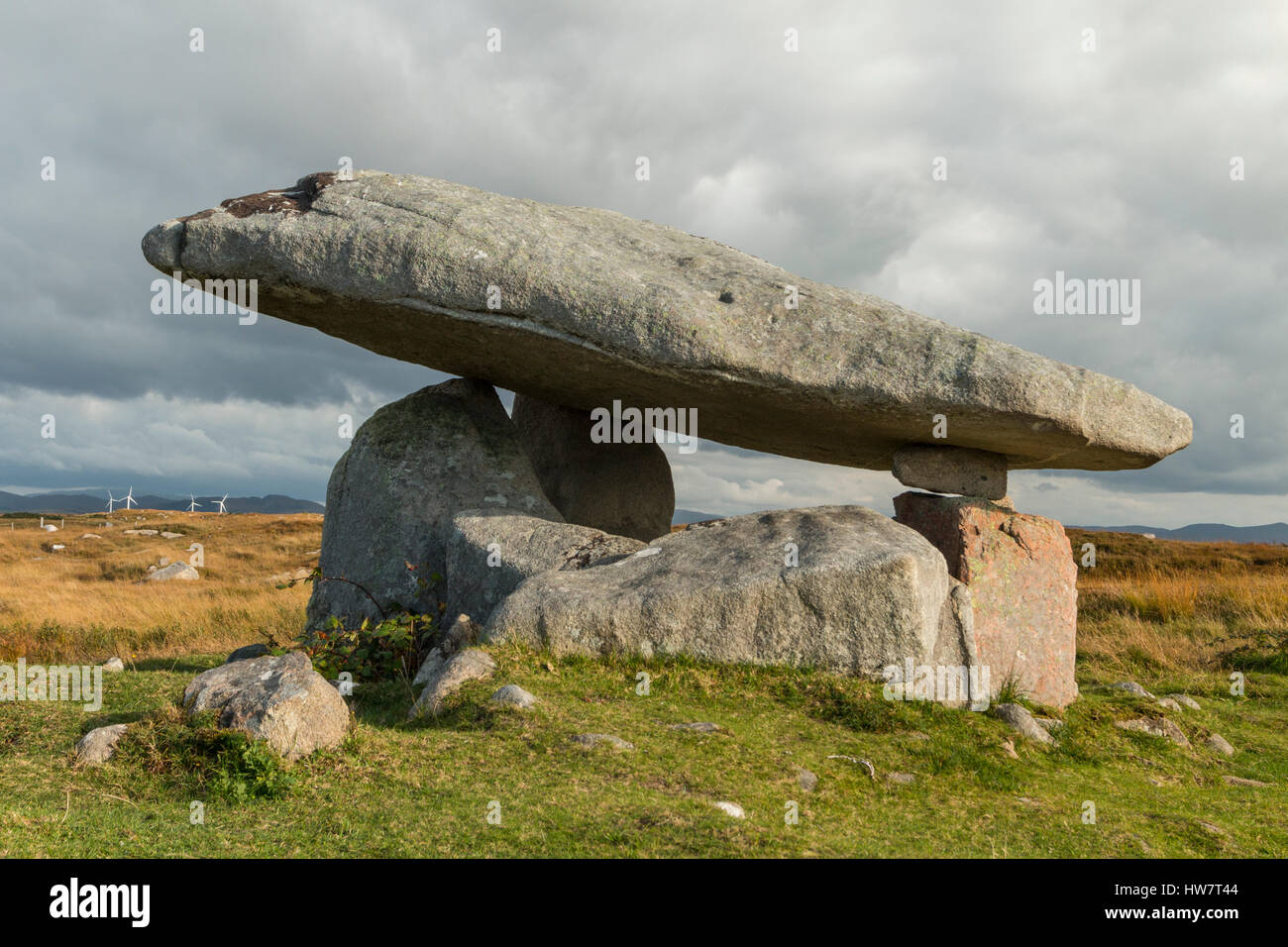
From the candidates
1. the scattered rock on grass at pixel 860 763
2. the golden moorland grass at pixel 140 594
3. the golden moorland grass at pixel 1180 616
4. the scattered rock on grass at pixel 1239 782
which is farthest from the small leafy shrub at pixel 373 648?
the golden moorland grass at pixel 1180 616

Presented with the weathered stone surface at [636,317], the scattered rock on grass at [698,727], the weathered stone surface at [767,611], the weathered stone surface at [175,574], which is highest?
the weathered stone surface at [636,317]

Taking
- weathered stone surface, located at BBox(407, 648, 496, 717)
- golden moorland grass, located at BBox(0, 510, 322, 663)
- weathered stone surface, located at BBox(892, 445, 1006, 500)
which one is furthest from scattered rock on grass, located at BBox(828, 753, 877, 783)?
golden moorland grass, located at BBox(0, 510, 322, 663)

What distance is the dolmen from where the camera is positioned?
8.48 meters

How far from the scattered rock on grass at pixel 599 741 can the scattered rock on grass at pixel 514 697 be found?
630 mm

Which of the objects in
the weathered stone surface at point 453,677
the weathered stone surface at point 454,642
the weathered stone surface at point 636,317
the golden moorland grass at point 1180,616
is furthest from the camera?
the golden moorland grass at point 1180,616

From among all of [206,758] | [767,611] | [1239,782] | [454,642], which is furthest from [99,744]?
[1239,782]

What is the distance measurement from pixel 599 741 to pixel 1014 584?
5.67 meters

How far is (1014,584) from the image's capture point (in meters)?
10.1

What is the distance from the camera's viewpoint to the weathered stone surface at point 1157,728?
8938mm

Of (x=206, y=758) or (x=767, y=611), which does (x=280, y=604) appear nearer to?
(x=767, y=611)

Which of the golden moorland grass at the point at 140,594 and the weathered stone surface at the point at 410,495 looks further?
the golden moorland grass at the point at 140,594

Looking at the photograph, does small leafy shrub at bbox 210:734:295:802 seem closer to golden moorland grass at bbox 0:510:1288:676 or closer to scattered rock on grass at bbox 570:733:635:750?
scattered rock on grass at bbox 570:733:635:750

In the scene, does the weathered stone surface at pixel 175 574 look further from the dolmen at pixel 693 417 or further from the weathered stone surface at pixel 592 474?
the dolmen at pixel 693 417
